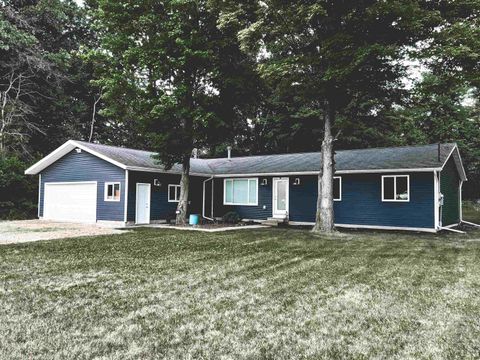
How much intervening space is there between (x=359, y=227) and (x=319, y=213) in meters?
2.90

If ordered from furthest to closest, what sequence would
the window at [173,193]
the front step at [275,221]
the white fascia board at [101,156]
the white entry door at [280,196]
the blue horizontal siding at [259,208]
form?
1. the blue horizontal siding at [259,208]
2. the window at [173,193]
3. the white entry door at [280,196]
4. the front step at [275,221]
5. the white fascia board at [101,156]

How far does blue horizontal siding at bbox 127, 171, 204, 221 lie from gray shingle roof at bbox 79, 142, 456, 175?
461 millimetres

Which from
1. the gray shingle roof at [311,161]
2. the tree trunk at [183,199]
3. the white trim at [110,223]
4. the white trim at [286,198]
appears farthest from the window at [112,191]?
the white trim at [286,198]

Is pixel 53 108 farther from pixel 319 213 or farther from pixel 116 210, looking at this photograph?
pixel 319 213

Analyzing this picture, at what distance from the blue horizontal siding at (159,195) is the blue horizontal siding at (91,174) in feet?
1.29

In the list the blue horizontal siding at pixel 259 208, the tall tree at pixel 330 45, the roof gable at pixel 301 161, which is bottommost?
the blue horizontal siding at pixel 259 208

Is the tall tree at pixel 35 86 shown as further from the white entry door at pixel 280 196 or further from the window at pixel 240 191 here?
the white entry door at pixel 280 196

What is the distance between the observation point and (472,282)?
6258 millimetres

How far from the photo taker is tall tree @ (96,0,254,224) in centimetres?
1580

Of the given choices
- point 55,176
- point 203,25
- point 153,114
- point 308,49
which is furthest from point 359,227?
point 55,176

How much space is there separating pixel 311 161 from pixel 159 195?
25.4 feet

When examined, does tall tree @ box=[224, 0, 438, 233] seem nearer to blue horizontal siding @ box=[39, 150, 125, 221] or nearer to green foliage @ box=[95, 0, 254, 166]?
green foliage @ box=[95, 0, 254, 166]

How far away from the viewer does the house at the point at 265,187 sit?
1576 centimetres

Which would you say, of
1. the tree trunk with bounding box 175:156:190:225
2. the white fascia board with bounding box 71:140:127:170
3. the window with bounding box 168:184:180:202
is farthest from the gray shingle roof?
the tree trunk with bounding box 175:156:190:225
